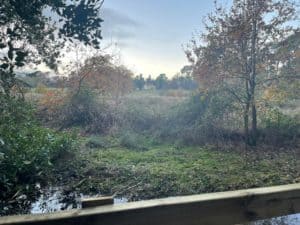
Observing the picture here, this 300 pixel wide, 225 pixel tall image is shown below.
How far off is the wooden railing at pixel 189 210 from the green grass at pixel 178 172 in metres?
2.04

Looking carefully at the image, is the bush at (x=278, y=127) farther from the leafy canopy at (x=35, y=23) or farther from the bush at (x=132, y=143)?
the leafy canopy at (x=35, y=23)

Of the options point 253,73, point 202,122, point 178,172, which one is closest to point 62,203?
point 178,172

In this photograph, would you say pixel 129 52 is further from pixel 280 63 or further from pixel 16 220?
pixel 16 220

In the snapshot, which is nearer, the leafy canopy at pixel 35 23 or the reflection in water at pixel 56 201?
the leafy canopy at pixel 35 23

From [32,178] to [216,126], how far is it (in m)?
4.83

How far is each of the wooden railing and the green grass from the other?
6.70ft

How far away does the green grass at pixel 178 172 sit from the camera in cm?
339

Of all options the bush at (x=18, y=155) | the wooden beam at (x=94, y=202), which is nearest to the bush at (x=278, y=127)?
the bush at (x=18, y=155)

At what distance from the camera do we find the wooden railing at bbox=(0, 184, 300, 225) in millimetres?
1010

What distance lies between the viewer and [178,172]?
4.07m

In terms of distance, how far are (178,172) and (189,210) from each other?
3.00 meters

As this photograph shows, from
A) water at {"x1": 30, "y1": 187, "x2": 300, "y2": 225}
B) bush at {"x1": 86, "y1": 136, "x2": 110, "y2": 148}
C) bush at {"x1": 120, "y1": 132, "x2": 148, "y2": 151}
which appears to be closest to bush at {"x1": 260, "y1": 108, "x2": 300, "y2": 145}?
bush at {"x1": 120, "y1": 132, "x2": 148, "y2": 151}

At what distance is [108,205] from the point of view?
3.52 ft

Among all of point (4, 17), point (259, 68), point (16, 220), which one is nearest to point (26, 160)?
point (4, 17)
